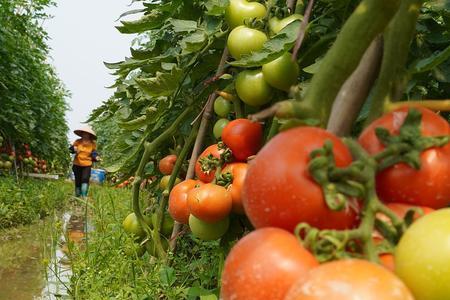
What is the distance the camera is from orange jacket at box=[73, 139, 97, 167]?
8.54m

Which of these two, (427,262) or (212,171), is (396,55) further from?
(212,171)

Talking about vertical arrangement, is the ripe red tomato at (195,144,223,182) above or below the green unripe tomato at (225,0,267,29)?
below

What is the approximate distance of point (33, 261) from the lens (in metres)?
5.03

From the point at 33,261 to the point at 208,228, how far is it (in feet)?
13.9

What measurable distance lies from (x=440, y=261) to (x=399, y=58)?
294 millimetres

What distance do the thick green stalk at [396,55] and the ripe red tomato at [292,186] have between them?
144mm

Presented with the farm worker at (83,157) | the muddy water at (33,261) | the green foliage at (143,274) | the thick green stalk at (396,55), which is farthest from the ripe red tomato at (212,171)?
the farm worker at (83,157)

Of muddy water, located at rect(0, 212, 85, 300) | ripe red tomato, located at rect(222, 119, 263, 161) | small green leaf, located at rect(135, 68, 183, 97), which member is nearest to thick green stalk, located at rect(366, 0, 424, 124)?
ripe red tomato, located at rect(222, 119, 263, 161)

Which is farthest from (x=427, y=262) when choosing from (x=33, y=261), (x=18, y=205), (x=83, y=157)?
(x=83, y=157)

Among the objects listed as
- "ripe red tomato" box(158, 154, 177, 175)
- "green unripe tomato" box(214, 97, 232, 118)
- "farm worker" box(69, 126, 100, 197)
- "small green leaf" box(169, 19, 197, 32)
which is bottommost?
"farm worker" box(69, 126, 100, 197)

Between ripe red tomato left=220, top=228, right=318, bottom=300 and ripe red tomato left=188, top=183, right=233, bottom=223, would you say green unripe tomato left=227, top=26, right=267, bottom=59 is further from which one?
ripe red tomato left=220, top=228, right=318, bottom=300

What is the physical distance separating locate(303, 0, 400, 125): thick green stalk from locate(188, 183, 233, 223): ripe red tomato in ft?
2.09

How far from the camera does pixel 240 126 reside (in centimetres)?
120

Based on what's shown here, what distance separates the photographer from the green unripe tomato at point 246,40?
4.16ft
